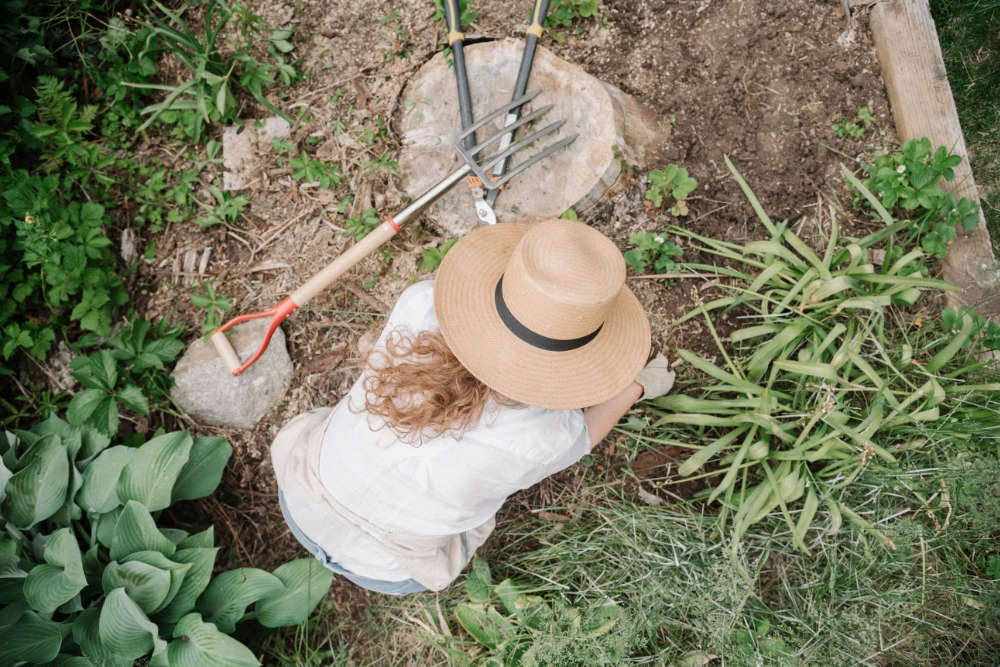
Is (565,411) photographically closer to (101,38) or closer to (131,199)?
(131,199)

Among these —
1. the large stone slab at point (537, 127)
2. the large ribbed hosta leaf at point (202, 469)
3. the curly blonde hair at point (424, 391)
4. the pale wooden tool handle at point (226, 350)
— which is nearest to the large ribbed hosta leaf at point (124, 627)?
the large ribbed hosta leaf at point (202, 469)

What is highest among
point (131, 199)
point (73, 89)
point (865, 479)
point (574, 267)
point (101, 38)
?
point (101, 38)

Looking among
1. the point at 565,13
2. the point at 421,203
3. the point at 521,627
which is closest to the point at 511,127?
the point at 421,203

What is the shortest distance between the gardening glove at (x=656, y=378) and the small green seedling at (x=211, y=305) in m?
1.91

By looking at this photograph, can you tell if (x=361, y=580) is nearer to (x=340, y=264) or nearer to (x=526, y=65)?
(x=340, y=264)

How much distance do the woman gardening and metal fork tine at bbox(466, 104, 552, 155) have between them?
1.65ft

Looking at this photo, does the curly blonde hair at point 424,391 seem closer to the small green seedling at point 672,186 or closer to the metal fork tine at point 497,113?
the metal fork tine at point 497,113

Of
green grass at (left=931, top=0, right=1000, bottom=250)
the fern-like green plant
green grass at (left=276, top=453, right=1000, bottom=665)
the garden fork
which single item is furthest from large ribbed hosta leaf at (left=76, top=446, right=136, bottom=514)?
green grass at (left=931, top=0, right=1000, bottom=250)

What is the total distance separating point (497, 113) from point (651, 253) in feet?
3.02

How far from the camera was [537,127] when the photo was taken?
244 cm

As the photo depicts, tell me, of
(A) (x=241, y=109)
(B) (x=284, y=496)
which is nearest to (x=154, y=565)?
(B) (x=284, y=496)

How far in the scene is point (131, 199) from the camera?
2881mm

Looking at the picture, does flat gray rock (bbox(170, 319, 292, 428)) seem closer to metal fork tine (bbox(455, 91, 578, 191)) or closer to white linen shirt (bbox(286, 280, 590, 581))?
white linen shirt (bbox(286, 280, 590, 581))

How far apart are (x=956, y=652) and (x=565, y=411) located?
191cm
